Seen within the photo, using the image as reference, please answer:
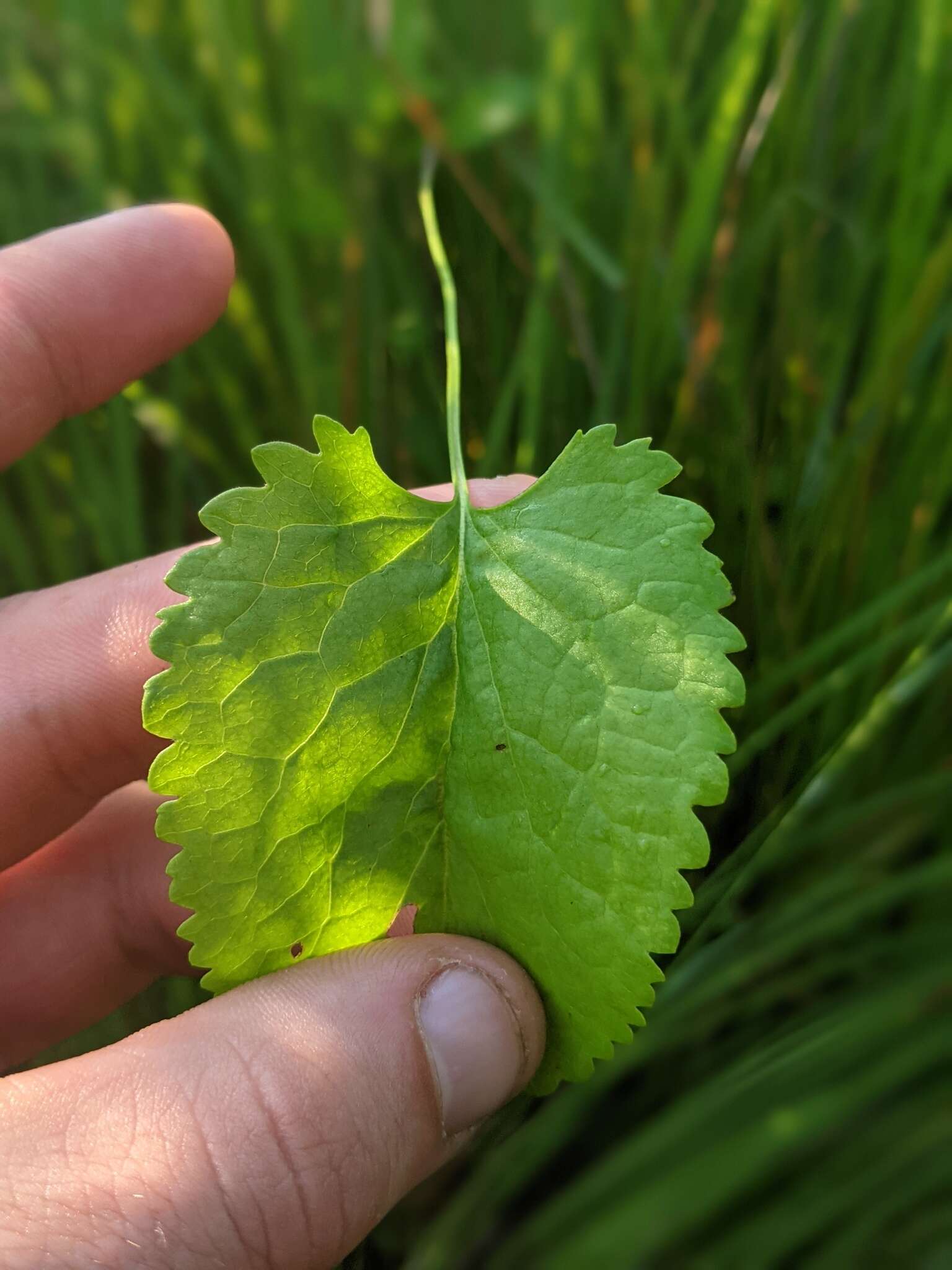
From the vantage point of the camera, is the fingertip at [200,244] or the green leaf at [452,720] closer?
the green leaf at [452,720]

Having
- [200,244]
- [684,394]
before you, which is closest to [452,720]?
[684,394]

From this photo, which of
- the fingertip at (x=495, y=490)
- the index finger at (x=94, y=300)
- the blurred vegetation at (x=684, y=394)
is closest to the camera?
the fingertip at (x=495, y=490)

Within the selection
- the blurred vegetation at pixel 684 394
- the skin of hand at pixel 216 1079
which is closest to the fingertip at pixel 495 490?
the skin of hand at pixel 216 1079

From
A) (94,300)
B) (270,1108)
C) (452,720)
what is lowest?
(270,1108)

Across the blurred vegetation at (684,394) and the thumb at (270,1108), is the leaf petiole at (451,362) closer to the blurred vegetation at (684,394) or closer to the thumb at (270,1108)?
the blurred vegetation at (684,394)

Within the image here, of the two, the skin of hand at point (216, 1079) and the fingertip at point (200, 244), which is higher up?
the fingertip at point (200, 244)

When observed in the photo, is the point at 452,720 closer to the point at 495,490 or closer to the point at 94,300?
the point at 495,490

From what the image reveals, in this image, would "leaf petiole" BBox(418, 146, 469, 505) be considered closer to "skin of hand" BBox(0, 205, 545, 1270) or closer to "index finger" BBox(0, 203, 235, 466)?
"skin of hand" BBox(0, 205, 545, 1270)
